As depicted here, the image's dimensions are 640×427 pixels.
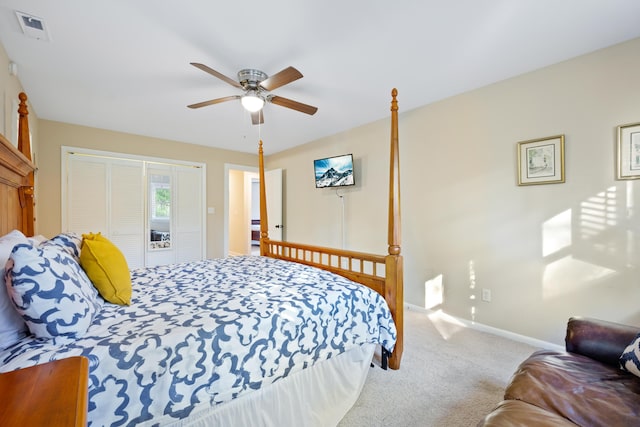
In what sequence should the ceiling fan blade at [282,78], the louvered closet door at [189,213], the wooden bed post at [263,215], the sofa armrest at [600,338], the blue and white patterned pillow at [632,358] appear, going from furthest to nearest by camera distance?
the louvered closet door at [189,213]
the wooden bed post at [263,215]
the ceiling fan blade at [282,78]
the sofa armrest at [600,338]
the blue and white patterned pillow at [632,358]

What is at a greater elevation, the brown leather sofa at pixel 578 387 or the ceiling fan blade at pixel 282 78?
the ceiling fan blade at pixel 282 78

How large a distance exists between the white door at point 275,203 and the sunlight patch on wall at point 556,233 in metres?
3.81

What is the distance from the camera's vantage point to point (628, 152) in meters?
1.97

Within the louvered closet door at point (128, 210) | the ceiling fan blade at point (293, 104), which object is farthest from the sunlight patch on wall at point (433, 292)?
the louvered closet door at point (128, 210)

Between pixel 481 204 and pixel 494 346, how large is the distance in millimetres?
1285

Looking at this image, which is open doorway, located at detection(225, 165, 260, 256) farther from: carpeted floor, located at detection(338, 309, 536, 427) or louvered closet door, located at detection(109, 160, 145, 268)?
carpeted floor, located at detection(338, 309, 536, 427)

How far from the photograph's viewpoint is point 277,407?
1.37m

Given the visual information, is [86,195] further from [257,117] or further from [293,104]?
[293,104]

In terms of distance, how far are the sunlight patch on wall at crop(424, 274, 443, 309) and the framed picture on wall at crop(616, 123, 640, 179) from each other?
5.49 feet

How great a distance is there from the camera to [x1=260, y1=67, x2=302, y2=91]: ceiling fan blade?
1.88 meters

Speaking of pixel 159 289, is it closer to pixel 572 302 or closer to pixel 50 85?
pixel 50 85

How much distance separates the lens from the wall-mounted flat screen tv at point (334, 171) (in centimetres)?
381

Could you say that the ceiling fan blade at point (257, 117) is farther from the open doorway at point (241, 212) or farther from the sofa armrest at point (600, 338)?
the open doorway at point (241, 212)

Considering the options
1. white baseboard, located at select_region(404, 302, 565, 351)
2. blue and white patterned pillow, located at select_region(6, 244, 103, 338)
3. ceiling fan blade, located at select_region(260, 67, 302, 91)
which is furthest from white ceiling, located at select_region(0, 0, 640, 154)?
white baseboard, located at select_region(404, 302, 565, 351)
